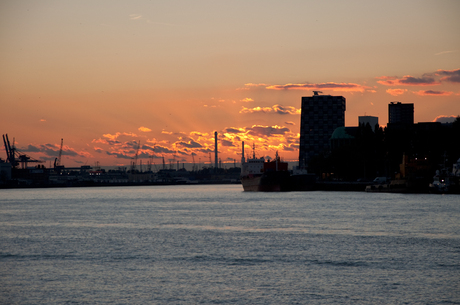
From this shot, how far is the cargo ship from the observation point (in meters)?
156

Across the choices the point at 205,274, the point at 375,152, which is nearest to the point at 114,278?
the point at 205,274

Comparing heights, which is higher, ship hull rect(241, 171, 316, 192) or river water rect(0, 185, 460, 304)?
ship hull rect(241, 171, 316, 192)

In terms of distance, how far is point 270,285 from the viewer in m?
30.7

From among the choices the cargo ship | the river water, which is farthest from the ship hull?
the river water

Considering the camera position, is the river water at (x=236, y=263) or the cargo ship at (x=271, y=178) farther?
the cargo ship at (x=271, y=178)

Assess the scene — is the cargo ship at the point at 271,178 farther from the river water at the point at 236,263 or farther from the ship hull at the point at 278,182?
the river water at the point at 236,263

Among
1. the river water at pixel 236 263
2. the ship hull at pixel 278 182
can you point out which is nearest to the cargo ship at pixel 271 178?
the ship hull at pixel 278 182

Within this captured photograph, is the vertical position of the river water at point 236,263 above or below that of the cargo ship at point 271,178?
below

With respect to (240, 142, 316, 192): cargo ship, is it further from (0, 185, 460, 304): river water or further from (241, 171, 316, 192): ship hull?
(0, 185, 460, 304): river water

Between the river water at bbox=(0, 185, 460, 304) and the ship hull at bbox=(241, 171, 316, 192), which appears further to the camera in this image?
the ship hull at bbox=(241, 171, 316, 192)

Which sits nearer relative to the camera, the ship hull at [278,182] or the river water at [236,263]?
the river water at [236,263]

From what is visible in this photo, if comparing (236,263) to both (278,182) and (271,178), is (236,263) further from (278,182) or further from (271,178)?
(278,182)

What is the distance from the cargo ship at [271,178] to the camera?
156 m

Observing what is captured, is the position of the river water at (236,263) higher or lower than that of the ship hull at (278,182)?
lower
